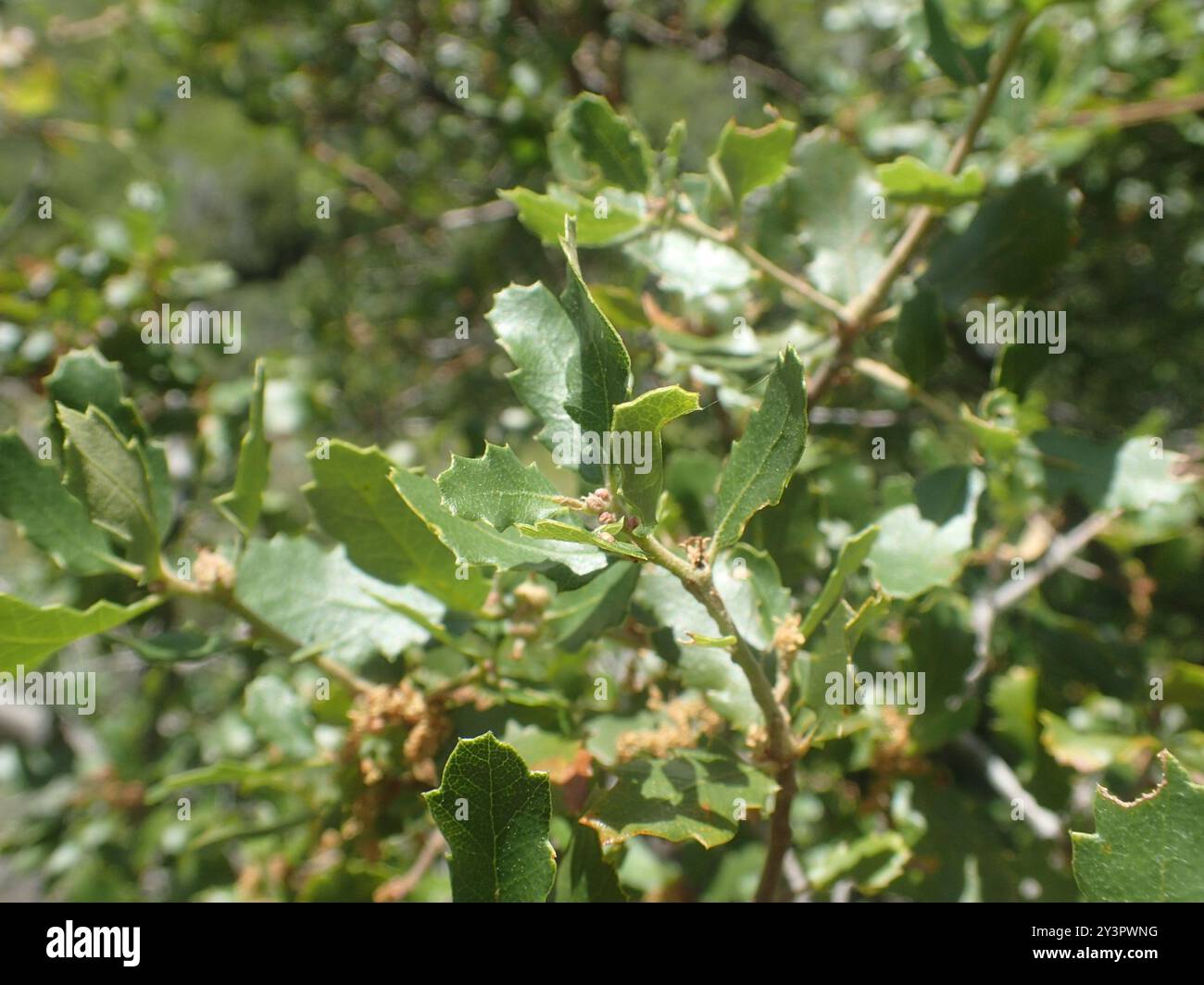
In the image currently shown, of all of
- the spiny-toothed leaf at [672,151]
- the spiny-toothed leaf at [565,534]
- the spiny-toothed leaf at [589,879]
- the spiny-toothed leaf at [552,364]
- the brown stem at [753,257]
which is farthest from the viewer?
the brown stem at [753,257]

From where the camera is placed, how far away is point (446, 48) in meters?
2.81

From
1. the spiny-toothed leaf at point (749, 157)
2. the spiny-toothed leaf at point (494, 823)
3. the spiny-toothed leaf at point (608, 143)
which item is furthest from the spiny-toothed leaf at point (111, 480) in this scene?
the spiny-toothed leaf at point (749, 157)

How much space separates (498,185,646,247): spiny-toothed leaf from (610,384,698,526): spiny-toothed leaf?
1.09 ft

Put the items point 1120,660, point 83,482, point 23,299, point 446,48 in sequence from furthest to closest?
point 446,48, point 23,299, point 1120,660, point 83,482

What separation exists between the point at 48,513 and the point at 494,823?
2.04ft

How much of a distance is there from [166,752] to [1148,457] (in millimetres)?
2037

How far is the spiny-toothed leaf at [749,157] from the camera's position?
40.6 inches

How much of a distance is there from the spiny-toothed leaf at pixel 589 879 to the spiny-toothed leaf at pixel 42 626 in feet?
1.59

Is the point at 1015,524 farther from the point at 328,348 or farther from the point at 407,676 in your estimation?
the point at 328,348

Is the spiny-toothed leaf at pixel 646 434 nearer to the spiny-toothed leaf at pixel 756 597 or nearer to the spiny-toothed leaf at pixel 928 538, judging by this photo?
the spiny-toothed leaf at pixel 756 597

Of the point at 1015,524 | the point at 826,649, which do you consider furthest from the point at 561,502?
the point at 1015,524

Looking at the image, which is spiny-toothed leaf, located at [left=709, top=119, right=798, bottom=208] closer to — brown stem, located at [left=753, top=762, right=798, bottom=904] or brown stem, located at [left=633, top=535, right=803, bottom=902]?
brown stem, located at [left=633, top=535, right=803, bottom=902]

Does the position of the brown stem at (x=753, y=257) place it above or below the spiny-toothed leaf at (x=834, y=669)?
above

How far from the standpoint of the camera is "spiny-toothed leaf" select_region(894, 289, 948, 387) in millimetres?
1089
